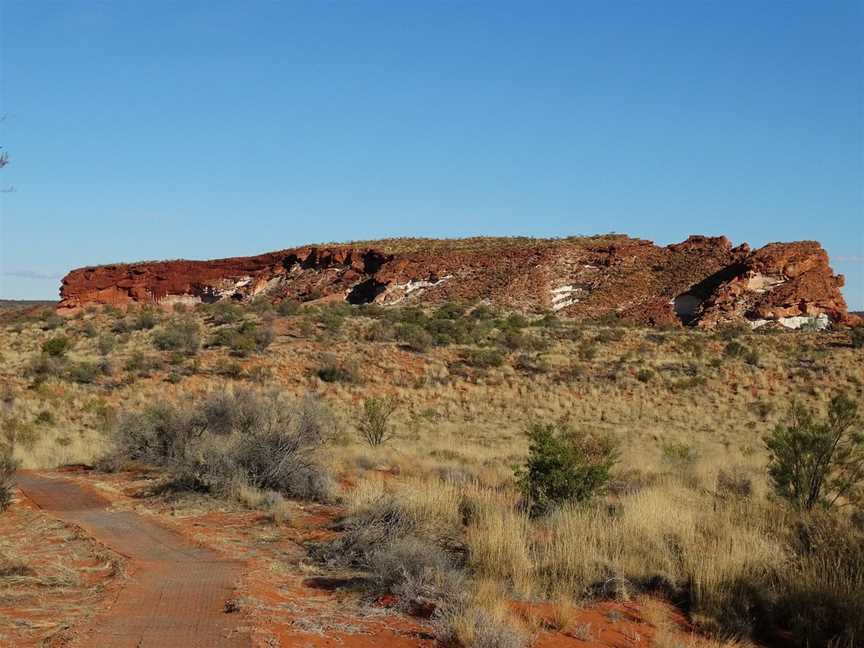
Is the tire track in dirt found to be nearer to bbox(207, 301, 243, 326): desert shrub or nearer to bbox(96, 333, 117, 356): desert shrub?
bbox(96, 333, 117, 356): desert shrub

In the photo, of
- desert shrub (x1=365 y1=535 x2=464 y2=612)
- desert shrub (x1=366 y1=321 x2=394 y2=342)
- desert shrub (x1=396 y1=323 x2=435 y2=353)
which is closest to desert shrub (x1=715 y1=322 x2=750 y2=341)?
desert shrub (x1=396 y1=323 x2=435 y2=353)

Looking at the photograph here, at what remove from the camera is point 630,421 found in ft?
77.8

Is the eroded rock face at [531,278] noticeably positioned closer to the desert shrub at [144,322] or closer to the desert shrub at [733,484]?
the desert shrub at [144,322]

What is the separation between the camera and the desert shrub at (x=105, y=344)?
32750 millimetres

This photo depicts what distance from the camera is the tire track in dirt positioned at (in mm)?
5367

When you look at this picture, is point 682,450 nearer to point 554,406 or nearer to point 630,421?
point 630,421

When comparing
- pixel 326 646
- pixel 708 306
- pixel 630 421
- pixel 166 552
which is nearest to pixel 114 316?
pixel 630 421

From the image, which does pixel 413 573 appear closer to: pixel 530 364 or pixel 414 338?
pixel 530 364

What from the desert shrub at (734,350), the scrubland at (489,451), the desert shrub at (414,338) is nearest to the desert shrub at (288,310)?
the scrubland at (489,451)

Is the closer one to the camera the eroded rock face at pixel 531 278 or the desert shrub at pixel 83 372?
the desert shrub at pixel 83 372

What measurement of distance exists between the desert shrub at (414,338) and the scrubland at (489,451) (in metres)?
0.13

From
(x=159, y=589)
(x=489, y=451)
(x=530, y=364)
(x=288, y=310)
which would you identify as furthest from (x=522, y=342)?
(x=159, y=589)

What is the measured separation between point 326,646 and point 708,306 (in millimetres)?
43335

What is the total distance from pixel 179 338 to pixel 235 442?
22.1 m
